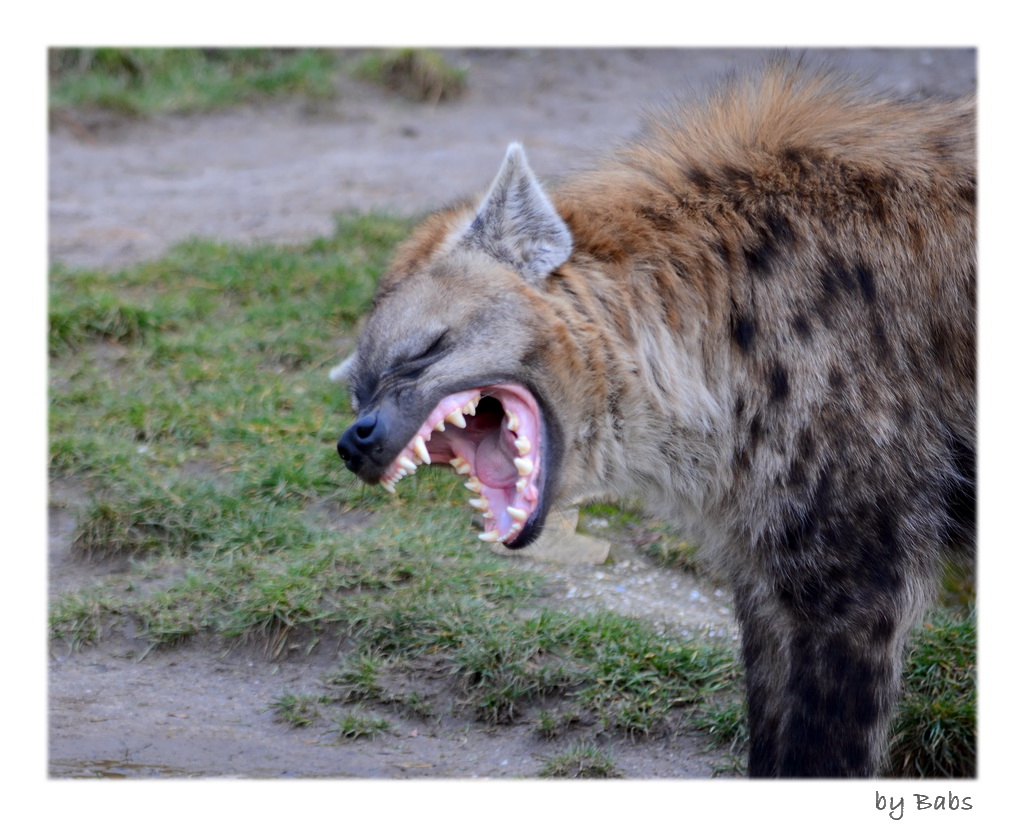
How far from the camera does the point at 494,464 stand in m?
2.35

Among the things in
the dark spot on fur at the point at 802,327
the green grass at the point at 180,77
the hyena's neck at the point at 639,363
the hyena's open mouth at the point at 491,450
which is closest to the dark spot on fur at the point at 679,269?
the hyena's neck at the point at 639,363

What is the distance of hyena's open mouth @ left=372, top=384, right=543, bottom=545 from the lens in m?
2.21

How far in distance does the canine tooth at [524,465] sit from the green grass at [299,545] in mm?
808

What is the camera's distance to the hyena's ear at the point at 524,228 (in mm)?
2260

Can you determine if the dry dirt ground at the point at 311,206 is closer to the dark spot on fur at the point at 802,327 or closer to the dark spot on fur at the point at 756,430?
the dark spot on fur at the point at 802,327

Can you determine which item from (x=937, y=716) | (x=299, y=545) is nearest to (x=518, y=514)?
(x=937, y=716)

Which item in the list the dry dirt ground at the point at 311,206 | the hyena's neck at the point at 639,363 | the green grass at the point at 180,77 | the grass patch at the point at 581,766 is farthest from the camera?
the green grass at the point at 180,77

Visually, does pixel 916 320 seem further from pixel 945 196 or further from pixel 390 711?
pixel 390 711

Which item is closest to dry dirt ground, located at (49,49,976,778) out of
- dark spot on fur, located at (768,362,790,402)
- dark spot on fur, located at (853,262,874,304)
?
dark spot on fur, located at (853,262,874,304)

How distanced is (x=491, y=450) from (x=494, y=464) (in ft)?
0.10

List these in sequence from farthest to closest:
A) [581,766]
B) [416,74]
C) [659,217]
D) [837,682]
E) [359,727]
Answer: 1. [416,74]
2. [359,727]
3. [581,766]
4. [659,217]
5. [837,682]

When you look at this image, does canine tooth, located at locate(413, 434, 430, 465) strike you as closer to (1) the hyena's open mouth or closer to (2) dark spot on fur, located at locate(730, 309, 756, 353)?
(1) the hyena's open mouth

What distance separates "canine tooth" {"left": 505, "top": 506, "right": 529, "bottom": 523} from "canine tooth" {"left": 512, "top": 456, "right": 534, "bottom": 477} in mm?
69

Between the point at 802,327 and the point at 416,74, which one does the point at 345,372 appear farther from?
the point at 416,74
